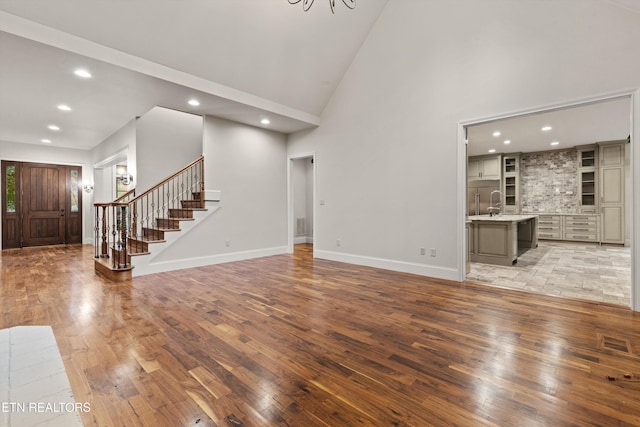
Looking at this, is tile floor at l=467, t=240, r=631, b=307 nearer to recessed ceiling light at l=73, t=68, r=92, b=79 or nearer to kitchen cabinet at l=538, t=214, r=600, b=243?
kitchen cabinet at l=538, t=214, r=600, b=243

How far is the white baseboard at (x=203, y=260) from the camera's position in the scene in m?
4.84

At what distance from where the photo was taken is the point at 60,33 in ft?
10.4

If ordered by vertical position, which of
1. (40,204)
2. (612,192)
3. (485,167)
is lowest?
(40,204)

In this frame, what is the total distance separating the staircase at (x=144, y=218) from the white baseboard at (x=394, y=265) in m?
2.62

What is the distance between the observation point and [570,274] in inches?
187

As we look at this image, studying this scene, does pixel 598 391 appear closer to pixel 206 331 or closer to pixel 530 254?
pixel 206 331

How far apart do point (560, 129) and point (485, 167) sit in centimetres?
290

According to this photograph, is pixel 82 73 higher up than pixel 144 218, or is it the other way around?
pixel 82 73

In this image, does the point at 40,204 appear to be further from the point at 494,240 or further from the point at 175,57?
the point at 494,240

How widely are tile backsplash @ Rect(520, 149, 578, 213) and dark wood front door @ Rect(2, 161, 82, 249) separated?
1392cm

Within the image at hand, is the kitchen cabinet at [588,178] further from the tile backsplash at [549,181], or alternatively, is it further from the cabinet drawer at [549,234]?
the cabinet drawer at [549,234]

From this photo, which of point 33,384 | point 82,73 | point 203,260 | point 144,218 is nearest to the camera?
point 33,384

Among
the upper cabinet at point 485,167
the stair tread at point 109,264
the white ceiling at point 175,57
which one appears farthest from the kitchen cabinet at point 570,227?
the stair tread at point 109,264

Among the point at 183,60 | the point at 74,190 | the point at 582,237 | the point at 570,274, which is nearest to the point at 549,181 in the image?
the point at 582,237
